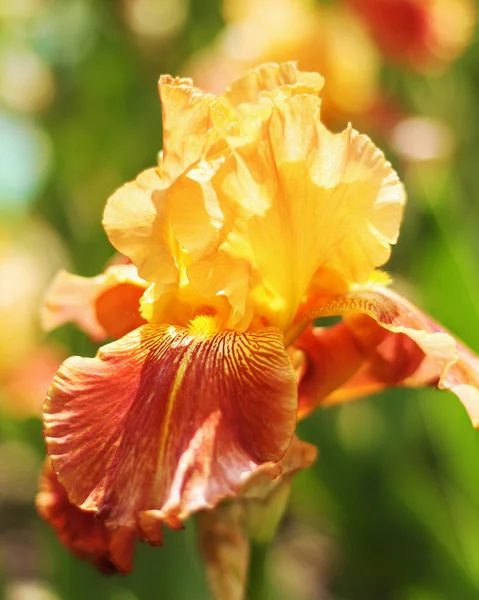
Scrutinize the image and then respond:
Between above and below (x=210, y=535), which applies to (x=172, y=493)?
above

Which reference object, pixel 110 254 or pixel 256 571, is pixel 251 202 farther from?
pixel 110 254

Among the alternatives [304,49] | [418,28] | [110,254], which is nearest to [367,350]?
[110,254]

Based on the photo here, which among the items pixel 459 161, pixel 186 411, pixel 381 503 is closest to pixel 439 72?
pixel 459 161

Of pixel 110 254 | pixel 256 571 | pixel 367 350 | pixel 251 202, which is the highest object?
pixel 251 202

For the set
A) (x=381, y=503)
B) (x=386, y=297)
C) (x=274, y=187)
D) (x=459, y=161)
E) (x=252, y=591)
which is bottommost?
(x=381, y=503)

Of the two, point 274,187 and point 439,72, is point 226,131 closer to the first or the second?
point 274,187

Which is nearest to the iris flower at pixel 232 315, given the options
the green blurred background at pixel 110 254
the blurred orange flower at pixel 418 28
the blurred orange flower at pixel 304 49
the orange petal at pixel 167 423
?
the orange petal at pixel 167 423
